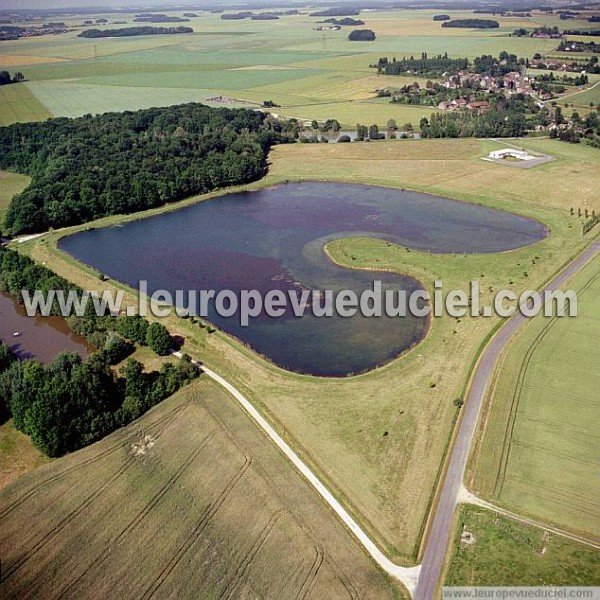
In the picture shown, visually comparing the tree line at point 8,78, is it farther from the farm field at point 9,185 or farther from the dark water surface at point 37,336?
the dark water surface at point 37,336

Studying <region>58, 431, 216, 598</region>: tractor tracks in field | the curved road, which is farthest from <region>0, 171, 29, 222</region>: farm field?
<region>58, 431, 216, 598</region>: tractor tracks in field

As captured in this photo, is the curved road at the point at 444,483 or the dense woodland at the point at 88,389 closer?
the curved road at the point at 444,483

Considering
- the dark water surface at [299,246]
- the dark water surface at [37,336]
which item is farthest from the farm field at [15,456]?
the dark water surface at [299,246]

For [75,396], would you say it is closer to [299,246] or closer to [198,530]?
[198,530]

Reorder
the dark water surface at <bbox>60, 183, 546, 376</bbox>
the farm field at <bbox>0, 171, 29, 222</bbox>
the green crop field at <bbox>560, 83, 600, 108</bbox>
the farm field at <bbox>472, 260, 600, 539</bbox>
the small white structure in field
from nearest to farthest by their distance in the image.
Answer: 1. the farm field at <bbox>472, 260, 600, 539</bbox>
2. the dark water surface at <bbox>60, 183, 546, 376</bbox>
3. the farm field at <bbox>0, 171, 29, 222</bbox>
4. the small white structure in field
5. the green crop field at <bbox>560, 83, 600, 108</bbox>

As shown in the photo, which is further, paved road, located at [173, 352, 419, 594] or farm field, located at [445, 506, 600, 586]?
paved road, located at [173, 352, 419, 594]

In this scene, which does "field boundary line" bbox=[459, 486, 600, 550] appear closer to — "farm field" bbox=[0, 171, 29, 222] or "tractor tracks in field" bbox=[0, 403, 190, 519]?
"tractor tracks in field" bbox=[0, 403, 190, 519]
